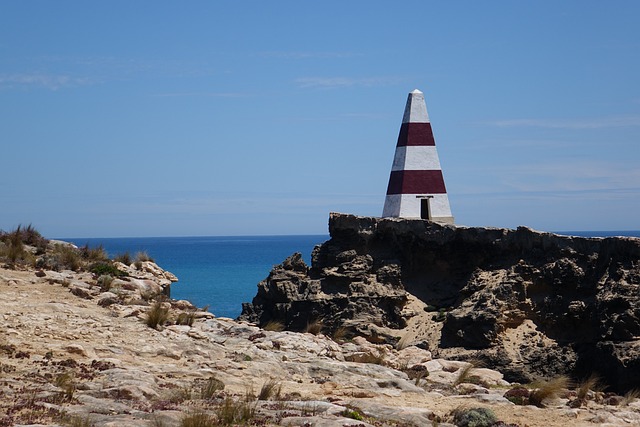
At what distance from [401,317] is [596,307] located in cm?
546

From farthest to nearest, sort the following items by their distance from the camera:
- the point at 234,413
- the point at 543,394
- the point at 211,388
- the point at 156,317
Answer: the point at 156,317 < the point at 543,394 < the point at 211,388 < the point at 234,413

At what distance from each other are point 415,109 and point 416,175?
206 cm

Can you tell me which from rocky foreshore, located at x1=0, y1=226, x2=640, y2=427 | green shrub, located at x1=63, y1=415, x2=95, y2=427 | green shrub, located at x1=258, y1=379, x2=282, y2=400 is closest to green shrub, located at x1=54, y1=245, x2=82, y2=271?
rocky foreshore, located at x1=0, y1=226, x2=640, y2=427

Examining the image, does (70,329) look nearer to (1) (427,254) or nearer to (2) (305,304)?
(2) (305,304)

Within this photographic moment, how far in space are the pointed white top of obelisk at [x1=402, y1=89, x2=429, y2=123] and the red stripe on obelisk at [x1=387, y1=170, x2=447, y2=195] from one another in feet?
5.29

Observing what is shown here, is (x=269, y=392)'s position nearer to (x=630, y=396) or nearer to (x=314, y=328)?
(x=630, y=396)

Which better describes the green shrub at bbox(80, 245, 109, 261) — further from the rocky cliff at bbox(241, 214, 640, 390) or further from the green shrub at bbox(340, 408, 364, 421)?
the green shrub at bbox(340, 408, 364, 421)

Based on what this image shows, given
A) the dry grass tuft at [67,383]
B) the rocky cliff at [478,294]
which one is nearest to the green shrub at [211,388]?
the dry grass tuft at [67,383]

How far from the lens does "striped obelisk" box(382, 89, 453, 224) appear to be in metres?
26.4

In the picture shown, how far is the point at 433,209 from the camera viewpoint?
26.6 m

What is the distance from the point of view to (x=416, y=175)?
26484 mm

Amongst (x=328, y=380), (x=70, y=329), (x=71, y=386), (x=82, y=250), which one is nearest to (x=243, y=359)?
(x=328, y=380)

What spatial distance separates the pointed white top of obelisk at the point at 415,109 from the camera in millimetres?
26875

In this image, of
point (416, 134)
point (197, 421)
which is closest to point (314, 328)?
point (416, 134)
